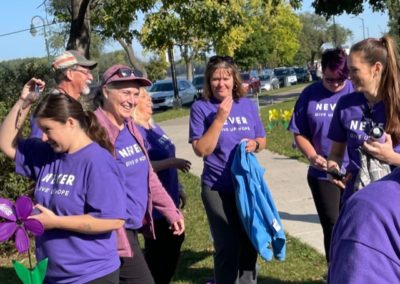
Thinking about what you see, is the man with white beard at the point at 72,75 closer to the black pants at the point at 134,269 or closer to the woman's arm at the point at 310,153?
the black pants at the point at 134,269

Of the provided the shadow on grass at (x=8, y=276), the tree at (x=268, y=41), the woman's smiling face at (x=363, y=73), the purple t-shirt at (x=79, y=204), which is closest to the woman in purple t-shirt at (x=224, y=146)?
the woman's smiling face at (x=363, y=73)

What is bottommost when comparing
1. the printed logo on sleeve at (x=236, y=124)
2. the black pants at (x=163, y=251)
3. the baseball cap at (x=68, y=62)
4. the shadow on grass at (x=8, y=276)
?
the shadow on grass at (x=8, y=276)

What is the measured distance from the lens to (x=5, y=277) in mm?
5574

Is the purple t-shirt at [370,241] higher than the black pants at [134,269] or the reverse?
higher

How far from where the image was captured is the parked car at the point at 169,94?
2944 cm

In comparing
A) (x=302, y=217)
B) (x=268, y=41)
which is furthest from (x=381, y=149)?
(x=268, y=41)

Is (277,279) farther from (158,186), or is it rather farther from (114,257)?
(114,257)

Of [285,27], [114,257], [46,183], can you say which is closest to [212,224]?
[114,257]

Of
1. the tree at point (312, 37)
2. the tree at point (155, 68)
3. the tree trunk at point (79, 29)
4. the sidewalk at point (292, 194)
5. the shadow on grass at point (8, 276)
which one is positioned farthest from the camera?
the tree at point (312, 37)

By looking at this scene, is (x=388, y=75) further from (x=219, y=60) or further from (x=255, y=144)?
(x=219, y=60)

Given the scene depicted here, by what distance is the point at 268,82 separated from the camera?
142ft

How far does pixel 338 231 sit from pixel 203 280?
398 cm

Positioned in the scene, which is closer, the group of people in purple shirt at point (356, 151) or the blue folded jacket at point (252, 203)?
the group of people in purple shirt at point (356, 151)

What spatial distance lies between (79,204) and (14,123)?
69 cm
